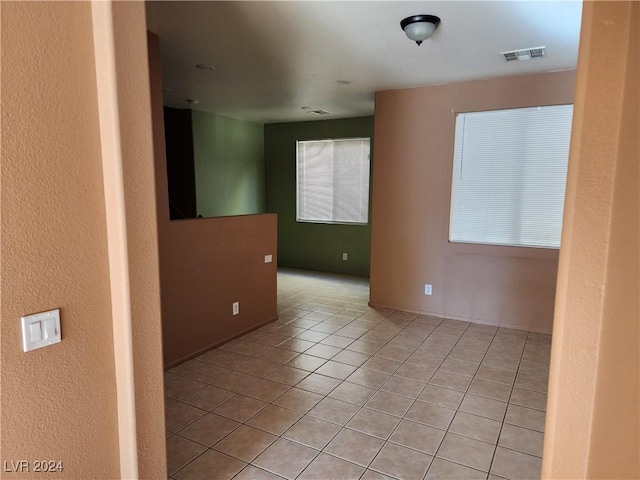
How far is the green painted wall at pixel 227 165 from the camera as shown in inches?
235

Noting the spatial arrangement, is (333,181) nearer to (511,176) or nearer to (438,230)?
(438,230)

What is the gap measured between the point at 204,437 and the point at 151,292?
1307 mm

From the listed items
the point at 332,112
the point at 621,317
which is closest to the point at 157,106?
the point at 621,317

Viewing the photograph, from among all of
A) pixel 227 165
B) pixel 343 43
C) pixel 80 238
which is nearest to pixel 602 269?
pixel 80 238

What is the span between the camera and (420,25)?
2.46 metres

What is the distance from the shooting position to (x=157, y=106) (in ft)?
9.40

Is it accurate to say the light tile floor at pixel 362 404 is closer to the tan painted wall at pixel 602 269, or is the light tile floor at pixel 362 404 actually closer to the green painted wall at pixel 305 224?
the tan painted wall at pixel 602 269

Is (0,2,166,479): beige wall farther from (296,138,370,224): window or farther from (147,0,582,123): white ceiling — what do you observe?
(296,138,370,224): window

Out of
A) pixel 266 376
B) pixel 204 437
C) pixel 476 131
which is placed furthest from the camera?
pixel 476 131

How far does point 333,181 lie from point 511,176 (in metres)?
3.22

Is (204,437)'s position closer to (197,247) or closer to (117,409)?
(117,409)

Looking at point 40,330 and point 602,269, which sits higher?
point 602,269

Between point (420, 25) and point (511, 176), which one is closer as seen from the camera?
point (420, 25)

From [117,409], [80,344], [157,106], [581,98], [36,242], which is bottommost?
[117,409]
